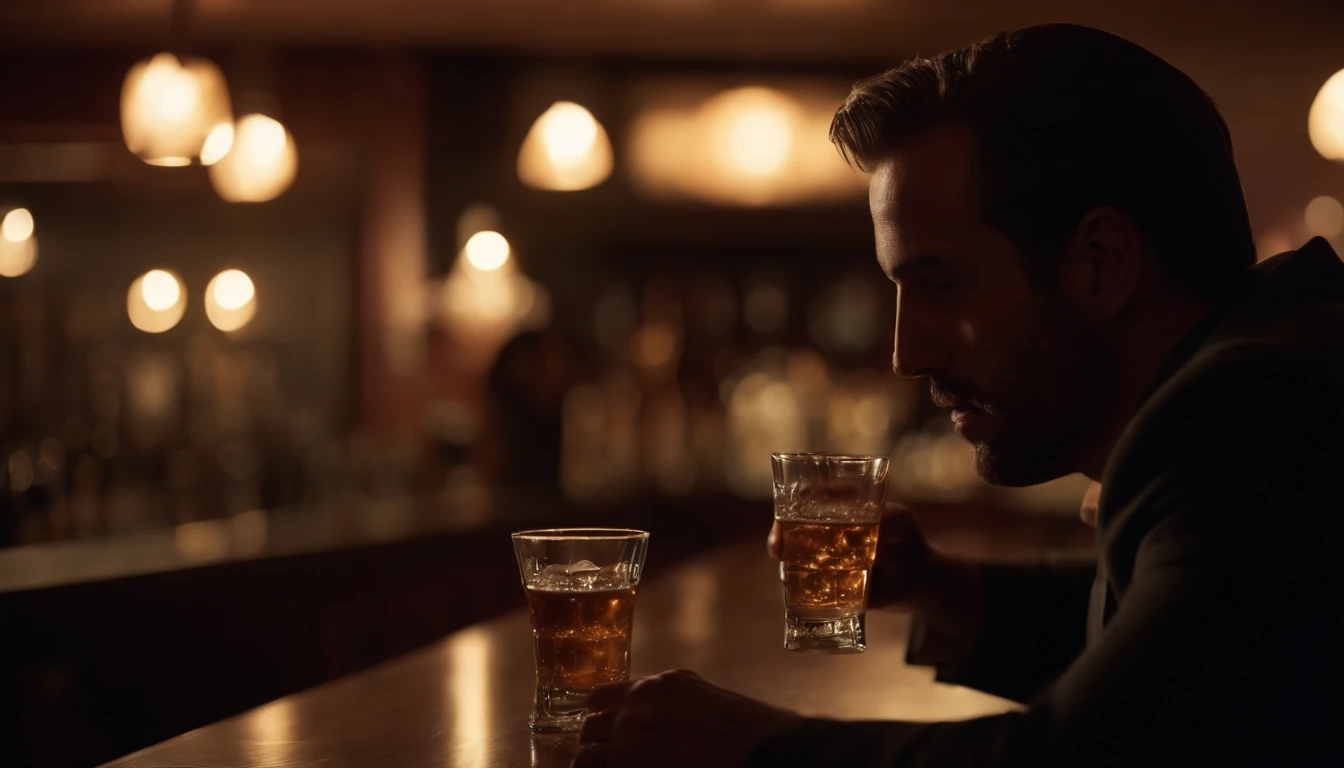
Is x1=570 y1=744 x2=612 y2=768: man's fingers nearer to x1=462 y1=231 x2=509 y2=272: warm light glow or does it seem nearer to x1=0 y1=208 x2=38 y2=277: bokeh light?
x1=0 y1=208 x2=38 y2=277: bokeh light

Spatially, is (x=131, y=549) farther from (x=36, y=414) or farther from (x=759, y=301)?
(x=759, y=301)

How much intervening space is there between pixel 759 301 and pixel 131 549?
160 inches

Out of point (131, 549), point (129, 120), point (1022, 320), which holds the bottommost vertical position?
point (131, 549)

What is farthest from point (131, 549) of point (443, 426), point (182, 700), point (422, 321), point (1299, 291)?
point (422, 321)

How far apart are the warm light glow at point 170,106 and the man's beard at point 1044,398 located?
229 centimetres

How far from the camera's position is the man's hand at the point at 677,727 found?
0.92m

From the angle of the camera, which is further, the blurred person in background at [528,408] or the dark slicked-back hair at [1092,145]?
the blurred person in background at [528,408]

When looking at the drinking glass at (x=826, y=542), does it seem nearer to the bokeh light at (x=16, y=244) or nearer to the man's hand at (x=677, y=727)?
the man's hand at (x=677, y=727)

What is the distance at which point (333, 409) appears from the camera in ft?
20.3

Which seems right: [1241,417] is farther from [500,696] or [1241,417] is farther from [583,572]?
[500,696]

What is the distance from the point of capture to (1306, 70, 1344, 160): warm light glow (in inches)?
149

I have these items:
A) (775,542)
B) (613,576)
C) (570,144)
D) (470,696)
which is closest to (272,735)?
(470,696)

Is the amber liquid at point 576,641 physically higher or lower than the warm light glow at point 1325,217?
lower

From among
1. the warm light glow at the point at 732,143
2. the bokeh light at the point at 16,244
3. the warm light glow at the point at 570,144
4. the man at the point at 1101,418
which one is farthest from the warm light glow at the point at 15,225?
the man at the point at 1101,418
